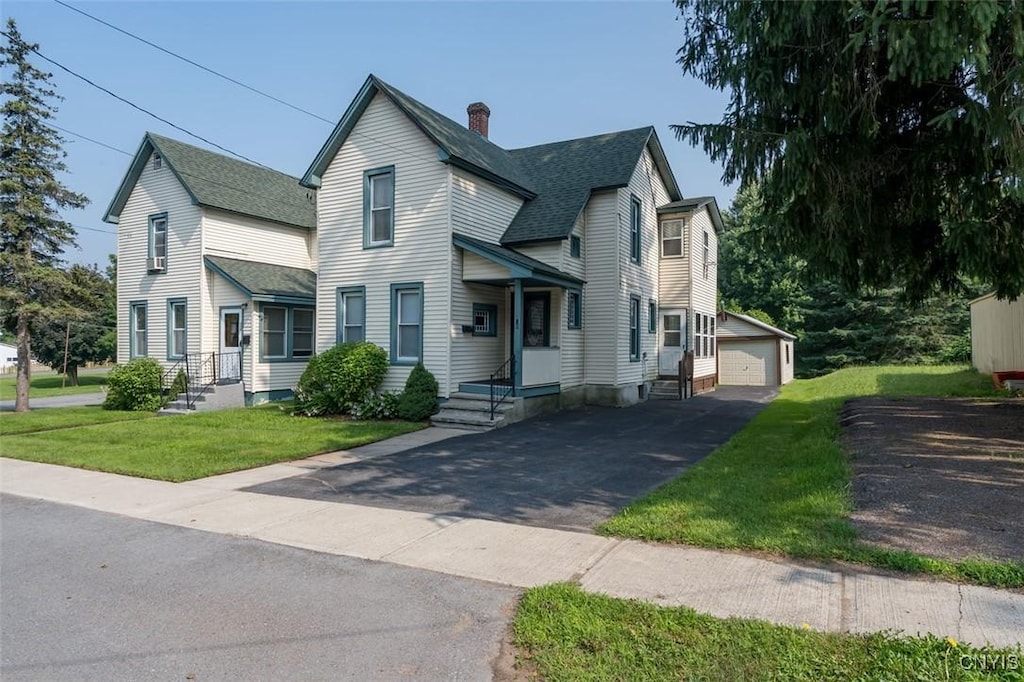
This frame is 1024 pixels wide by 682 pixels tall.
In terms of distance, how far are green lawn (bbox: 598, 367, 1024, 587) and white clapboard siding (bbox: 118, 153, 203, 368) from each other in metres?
16.3

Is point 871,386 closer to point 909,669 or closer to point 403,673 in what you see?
point 909,669

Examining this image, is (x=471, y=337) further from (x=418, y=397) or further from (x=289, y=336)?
(x=289, y=336)

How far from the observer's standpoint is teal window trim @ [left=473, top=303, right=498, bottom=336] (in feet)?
50.6

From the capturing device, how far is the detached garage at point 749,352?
27234 millimetres

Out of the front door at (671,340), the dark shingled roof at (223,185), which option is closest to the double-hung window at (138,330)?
the dark shingled roof at (223,185)

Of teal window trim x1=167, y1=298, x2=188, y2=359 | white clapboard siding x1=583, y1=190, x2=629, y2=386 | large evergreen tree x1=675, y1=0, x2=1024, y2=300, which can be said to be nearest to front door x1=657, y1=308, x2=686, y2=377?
white clapboard siding x1=583, y1=190, x2=629, y2=386

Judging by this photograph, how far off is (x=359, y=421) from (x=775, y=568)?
36.5 feet

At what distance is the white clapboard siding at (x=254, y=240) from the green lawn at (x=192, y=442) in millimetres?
6395

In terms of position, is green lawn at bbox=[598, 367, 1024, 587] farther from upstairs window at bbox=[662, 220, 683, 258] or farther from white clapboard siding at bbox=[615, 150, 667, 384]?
upstairs window at bbox=[662, 220, 683, 258]

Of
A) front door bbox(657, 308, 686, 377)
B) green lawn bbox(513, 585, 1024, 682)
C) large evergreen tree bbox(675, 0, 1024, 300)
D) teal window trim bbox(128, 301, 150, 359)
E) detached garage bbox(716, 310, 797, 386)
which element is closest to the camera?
green lawn bbox(513, 585, 1024, 682)

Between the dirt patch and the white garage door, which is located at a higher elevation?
the white garage door

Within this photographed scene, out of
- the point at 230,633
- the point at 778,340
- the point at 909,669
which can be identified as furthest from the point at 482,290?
the point at 778,340

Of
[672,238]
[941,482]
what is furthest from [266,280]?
[941,482]

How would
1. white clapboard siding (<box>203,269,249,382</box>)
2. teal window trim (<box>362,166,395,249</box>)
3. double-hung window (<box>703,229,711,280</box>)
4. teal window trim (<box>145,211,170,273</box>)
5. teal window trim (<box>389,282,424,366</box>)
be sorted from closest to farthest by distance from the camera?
teal window trim (<box>389,282,424,366</box>) < teal window trim (<box>362,166,395,249</box>) < white clapboard siding (<box>203,269,249,382</box>) < teal window trim (<box>145,211,170,273</box>) < double-hung window (<box>703,229,711,280</box>)
